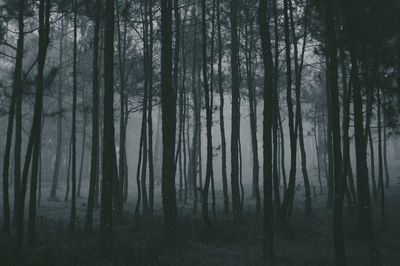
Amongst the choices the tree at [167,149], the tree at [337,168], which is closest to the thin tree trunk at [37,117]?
the tree at [167,149]

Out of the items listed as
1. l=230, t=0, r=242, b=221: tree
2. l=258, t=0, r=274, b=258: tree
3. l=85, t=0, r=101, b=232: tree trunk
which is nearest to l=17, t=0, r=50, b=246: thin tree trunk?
l=85, t=0, r=101, b=232: tree trunk

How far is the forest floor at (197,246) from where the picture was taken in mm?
8773

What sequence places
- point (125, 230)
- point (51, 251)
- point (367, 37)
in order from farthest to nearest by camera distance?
point (125, 230) → point (367, 37) → point (51, 251)

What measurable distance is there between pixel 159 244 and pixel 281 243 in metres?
3.79

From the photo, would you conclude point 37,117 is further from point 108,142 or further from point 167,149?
point 167,149

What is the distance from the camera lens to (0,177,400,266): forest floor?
8773 millimetres

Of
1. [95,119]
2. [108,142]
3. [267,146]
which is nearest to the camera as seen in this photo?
[108,142]

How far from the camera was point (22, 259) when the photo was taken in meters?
8.40

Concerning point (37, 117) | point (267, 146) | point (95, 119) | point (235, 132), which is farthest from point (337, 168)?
point (95, 119)

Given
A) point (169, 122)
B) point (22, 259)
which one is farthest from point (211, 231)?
point (22, 259)

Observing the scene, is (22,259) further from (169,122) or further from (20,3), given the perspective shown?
(20,3)

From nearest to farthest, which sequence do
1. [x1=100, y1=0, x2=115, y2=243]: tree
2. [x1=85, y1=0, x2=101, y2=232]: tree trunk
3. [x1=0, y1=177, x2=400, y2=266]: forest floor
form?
[x1=0, y1=177, x2=400, y2=266]: forest floor
[x1=100, y1=0, x2=115, y2=243]: tree
[x1=85, y1=0, x2=101, y2=232]: tree trunk

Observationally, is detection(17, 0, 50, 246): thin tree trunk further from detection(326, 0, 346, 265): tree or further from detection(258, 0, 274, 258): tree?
detection(326, 0, 346, 265): tree

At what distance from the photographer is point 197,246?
10.8 metres
